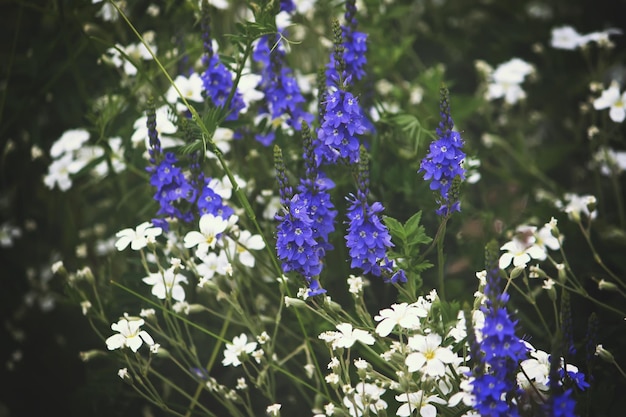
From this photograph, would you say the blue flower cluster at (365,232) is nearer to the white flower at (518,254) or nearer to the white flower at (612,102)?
the white flower at (518,254)

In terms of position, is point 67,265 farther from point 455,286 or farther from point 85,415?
point 455,286

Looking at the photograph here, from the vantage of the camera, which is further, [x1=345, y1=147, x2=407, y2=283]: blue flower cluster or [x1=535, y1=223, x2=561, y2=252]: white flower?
[x1=535, y1=223, x2=561, y2=252]: white flower

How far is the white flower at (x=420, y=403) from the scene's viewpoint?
1.45m

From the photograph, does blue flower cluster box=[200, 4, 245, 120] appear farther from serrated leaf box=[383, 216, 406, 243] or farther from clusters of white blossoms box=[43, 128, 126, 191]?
serrated leaf box=[383, 216, 406, 243]

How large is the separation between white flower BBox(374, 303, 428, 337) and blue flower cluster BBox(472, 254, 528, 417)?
0.56 ft

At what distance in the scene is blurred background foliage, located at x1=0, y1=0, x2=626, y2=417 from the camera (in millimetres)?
2078

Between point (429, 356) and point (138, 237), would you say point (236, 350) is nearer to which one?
point (138, 237)

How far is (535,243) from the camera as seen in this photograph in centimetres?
191

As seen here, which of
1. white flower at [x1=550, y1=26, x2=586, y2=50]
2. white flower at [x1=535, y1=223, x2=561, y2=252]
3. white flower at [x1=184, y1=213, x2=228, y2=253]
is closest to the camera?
white flower at [x1=184, y1=213, x2=228, y2=253]

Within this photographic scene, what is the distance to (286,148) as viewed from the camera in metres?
2.00

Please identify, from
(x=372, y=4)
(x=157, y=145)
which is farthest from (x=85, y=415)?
(x=372, y=4)

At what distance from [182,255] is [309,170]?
443mm

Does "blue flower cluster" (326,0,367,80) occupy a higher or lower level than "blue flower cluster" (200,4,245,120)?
higher

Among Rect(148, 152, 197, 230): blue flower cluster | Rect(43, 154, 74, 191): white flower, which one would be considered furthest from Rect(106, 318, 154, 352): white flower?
Rect(43, 154, 74, 191): white flower
